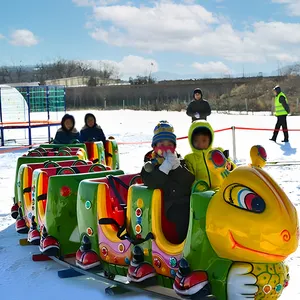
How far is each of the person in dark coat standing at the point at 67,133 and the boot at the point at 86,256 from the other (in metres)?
4.39

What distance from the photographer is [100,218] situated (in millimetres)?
4688

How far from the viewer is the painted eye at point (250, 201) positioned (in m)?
3.46

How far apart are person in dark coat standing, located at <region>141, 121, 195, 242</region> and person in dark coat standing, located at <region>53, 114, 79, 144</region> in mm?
4864

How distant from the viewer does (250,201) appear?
3486 mm

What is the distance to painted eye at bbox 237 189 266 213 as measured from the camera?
136 inches

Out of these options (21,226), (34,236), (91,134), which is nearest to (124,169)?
(91,134)

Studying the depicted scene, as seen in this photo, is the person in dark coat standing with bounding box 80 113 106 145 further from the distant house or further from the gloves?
the distant house

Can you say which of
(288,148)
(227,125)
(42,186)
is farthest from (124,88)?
(42,186)

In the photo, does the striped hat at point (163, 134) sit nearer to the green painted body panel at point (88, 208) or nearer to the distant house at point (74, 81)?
the green painted body panel at point (88, 208)

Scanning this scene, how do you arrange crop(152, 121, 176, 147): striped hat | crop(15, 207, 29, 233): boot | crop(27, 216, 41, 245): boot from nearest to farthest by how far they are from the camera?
1. crop(152, 121, 176, 147): striped hat
2. crop(27, 216, 41, 245): boot
3. crop(15, 207, 29, 233): boot

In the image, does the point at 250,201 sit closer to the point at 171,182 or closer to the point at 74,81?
the point at 171,182

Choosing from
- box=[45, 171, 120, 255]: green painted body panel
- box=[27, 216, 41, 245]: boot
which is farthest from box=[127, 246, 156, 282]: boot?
box=[27, 216, 41, 245]: boot

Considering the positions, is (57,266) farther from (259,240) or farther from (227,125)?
(227,125)

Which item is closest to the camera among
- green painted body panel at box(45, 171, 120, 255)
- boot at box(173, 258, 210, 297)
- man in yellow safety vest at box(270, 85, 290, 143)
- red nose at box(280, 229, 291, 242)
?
red nose at box(280, 229, 291, 242)
